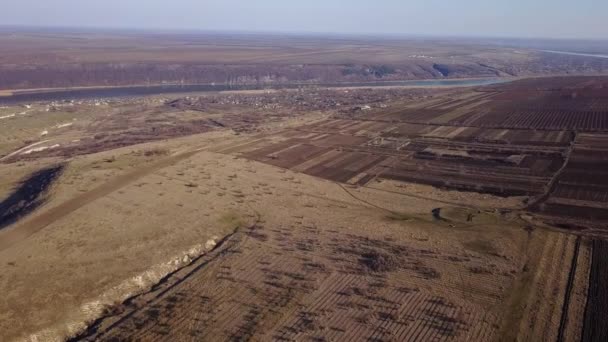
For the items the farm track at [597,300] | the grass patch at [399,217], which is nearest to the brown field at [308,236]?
the farm track at [597,300]

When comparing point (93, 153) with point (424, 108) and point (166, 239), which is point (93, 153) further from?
point (424, 108)

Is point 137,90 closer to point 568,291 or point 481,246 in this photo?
point 481,246

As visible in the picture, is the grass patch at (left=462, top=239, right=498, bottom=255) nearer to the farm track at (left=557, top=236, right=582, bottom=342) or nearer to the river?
the farm track at (left=557, top=236, right=582, bottom=342)

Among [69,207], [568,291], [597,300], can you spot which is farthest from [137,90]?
[597,300]

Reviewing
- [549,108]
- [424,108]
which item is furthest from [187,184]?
[549,108]

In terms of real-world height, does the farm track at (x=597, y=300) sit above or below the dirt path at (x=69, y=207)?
Result: above

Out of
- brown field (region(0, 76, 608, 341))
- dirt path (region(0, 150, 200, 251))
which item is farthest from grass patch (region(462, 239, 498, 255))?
dirt path (region(0, 150, 200, 251))

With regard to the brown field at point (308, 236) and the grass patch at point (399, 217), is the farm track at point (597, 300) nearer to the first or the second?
the brown field at point (308, 236)
